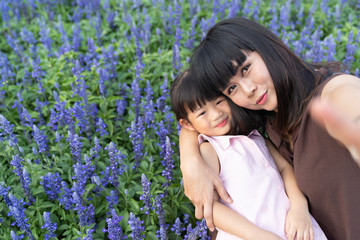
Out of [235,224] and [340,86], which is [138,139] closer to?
[235,224]

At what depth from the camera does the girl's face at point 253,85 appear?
8.16ft

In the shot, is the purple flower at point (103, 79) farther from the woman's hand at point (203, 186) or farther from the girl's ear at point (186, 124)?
the woman's hand at point (203, 186)

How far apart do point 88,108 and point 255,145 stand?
160 cm

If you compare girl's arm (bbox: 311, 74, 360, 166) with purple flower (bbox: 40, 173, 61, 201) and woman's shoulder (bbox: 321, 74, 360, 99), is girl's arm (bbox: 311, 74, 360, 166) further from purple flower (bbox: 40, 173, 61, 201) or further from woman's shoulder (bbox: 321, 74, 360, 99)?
purple flower (bbox: 40, 173, 61, 201)

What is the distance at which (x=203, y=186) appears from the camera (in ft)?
8.21

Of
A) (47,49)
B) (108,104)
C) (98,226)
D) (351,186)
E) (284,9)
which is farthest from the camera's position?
(284,9)

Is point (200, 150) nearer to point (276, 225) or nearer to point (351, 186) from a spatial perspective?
point (276, 225)

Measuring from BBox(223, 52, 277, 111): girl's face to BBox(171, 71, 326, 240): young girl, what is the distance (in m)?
0.20

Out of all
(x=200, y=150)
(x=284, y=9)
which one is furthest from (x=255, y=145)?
(x=284, y=9)

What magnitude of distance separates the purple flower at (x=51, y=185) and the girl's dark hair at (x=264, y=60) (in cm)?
126

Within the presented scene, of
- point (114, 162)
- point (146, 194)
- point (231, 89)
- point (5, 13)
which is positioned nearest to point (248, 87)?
point (231, 89)

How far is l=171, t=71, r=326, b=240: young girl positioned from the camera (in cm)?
245

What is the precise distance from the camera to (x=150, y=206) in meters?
2.99

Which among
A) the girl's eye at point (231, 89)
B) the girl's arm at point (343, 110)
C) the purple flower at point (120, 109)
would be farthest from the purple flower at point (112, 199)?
the girl's arm at point (343, 110)
